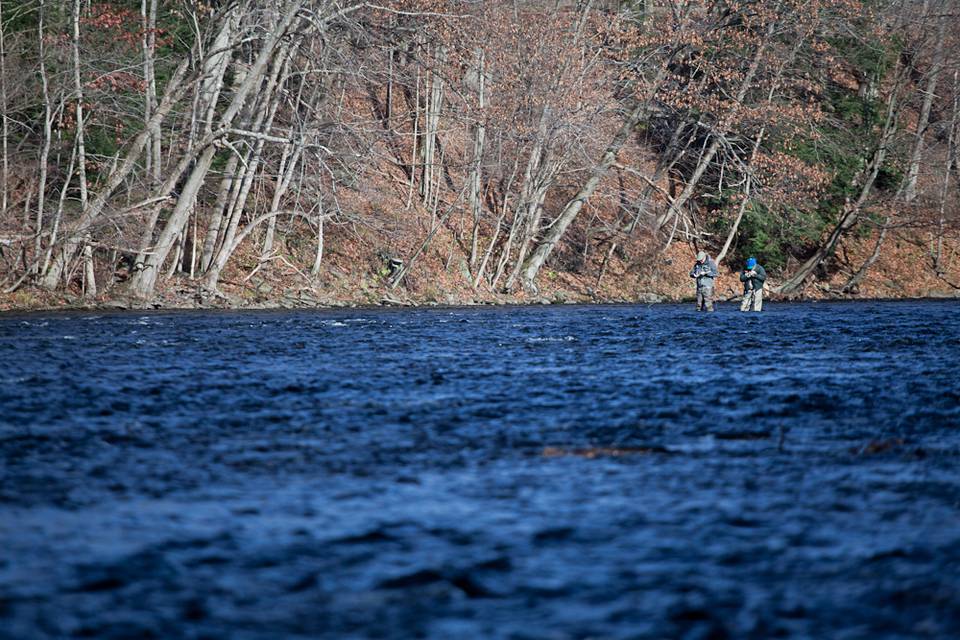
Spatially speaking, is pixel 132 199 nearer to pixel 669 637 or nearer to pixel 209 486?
pixel 209 486

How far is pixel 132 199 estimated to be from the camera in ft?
96.5

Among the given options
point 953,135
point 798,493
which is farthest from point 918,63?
point 798,493

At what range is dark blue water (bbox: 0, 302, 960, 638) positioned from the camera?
4.30 m

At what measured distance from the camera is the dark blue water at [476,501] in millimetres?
4305

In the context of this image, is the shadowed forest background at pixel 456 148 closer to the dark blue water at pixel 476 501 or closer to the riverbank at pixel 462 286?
the riverbank at pixel 462 286

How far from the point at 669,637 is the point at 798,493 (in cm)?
267

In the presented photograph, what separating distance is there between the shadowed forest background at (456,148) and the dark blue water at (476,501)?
15.1 metres

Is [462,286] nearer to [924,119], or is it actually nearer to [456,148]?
[456,148]

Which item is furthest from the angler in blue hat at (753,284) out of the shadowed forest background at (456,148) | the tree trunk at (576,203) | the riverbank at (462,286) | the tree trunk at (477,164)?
the tree trunk at (477,164)

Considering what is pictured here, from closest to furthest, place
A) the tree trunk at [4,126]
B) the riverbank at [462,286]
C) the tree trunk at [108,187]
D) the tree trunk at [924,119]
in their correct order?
1. the tree trunk at [108,187]
2. the tree trunk at [4,126]
3. the riverbank at [462,286]
4. the tree trunk at [924,119]

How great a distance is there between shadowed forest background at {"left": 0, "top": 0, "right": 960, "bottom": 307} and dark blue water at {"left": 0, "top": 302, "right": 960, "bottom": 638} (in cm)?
1515

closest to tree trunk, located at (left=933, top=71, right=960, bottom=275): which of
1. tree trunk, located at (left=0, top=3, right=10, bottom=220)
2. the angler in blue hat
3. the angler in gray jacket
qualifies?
the angler in blue hat

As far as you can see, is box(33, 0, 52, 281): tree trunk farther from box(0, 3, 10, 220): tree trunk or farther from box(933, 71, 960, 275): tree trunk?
box(933, 71, 960, 275): tree trunk

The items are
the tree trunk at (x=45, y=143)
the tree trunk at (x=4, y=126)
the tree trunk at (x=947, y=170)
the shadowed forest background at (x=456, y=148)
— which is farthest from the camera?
the tree trunk at (x=947, y=170)
